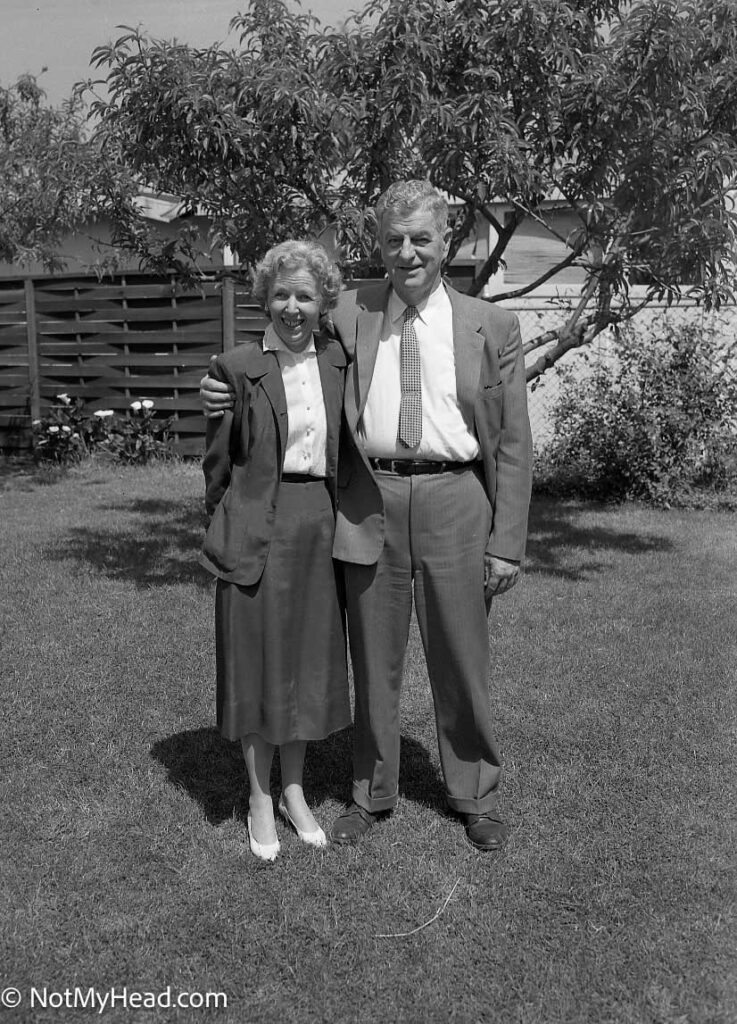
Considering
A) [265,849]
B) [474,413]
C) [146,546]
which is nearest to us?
[474,413]

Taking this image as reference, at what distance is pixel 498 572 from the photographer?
138 inches

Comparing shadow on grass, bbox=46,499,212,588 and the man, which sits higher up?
the man

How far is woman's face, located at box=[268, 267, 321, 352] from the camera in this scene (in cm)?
328

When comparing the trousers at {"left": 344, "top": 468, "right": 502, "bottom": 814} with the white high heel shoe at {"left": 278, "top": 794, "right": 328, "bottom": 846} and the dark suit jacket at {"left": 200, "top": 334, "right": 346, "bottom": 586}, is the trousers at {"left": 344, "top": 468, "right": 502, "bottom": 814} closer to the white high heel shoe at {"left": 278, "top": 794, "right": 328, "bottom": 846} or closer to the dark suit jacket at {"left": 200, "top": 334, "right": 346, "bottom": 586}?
the white high heel shoe at {"left": 278, "top": 794, "right": 328, "bottom": 846}

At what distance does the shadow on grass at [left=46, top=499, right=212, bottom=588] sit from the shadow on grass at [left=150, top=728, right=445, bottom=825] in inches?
90.6

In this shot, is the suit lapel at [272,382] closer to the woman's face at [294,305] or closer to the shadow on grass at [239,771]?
the woman's face at [294,305]

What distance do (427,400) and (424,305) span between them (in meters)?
0.32

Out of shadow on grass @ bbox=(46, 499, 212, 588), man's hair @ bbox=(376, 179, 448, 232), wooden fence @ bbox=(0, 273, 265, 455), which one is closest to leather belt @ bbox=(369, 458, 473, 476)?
man's hair @ bbox=(376, 179, 448, 232)

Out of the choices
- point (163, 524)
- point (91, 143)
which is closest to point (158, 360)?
point (163, 524)

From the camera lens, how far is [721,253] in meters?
5.63

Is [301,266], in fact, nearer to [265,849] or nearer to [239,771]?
[265,849]

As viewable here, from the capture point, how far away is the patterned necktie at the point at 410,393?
336 centimetres

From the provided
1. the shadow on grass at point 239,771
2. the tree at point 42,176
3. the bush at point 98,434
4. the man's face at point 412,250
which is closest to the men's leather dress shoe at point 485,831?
the shadow on grass at point 239,771

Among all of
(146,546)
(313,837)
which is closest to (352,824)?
(313,837)
